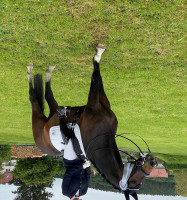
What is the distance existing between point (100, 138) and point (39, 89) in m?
2.15

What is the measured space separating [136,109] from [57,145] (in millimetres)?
3580

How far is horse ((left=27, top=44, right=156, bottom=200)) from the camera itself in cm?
274

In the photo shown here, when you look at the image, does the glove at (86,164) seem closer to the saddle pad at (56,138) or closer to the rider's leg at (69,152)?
the rider's leg at (69,152)

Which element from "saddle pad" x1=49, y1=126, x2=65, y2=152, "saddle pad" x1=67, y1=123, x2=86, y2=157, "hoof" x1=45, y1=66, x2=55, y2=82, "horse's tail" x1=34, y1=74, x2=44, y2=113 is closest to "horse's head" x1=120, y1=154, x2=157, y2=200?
"saddle pad" x1=67, y1=123, x2=86, y2=157

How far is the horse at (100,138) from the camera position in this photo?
274cm

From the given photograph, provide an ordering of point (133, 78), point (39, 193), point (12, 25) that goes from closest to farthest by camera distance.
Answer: point (12, 25)
point (133, 78)
point (39, 193)

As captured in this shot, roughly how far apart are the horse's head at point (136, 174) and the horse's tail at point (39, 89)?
245 centimetres

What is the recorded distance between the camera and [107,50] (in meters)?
4.66

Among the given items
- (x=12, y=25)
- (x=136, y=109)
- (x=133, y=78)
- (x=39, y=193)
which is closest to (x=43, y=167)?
(x=39, y=193)

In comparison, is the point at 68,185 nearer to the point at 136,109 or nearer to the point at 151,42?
the point at 151,42

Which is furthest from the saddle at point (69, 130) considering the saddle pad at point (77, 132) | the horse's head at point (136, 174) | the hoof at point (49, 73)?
the hoof at point (49, 73)

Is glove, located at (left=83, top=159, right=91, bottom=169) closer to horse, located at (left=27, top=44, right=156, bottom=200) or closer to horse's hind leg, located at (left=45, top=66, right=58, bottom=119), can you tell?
horse, located at (left=27, top=44, right=156, bottom=200)

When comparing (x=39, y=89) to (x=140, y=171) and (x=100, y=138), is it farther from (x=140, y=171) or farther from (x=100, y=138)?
(x=140, y=171)

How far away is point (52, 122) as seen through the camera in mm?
3980
